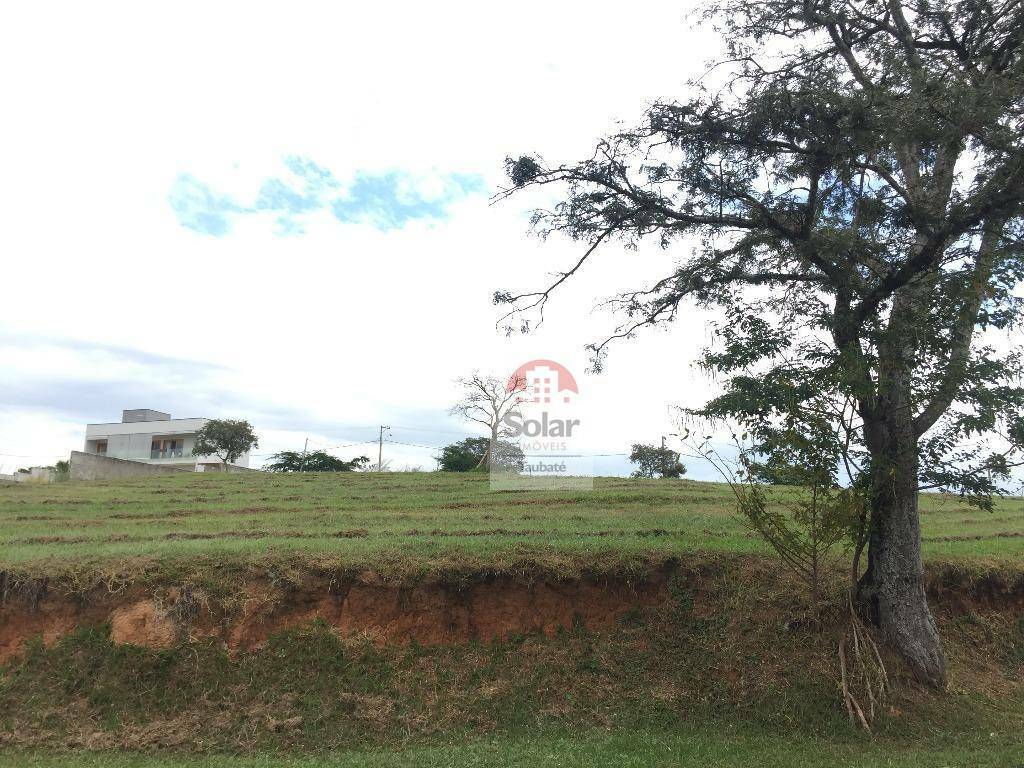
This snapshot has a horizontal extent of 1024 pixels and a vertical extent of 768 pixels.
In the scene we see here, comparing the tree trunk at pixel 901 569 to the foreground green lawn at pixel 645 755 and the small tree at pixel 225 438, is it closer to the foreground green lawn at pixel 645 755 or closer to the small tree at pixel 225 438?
the foreground green lawn at pixel 645 755

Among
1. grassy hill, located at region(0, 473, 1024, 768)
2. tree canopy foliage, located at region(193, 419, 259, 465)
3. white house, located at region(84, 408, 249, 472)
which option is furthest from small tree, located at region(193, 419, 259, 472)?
grassy hill, located at region(0, 473, 1024, 768)

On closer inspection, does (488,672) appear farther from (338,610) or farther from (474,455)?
(474,455)

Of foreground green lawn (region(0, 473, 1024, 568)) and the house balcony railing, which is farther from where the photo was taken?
the house balcony railing

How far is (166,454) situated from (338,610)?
55449mm

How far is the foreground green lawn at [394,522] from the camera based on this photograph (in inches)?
415

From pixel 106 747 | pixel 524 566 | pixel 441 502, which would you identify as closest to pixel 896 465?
pixel 524 566

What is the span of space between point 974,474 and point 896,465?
31.4 inches

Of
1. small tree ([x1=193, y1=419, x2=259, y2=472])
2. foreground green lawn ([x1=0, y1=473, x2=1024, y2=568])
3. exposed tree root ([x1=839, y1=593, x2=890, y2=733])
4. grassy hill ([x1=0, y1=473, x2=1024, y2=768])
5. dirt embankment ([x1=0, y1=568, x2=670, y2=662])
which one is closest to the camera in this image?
grassy hill ([x1=0, y1=473, x2=1024, y2=768])

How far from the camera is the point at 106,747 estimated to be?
25.9 feet

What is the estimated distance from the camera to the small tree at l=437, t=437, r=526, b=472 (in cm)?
3284

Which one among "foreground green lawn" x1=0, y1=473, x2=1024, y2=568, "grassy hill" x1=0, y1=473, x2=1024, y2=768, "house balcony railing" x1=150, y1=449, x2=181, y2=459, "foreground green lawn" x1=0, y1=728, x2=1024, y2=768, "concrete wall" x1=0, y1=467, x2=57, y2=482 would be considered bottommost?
"foreground green lawn" x1=0, y1=728, x2=1024, y2=768

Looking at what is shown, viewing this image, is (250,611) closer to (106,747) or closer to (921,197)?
(106,747)

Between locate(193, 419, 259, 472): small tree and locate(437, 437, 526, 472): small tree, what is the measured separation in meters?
16.8

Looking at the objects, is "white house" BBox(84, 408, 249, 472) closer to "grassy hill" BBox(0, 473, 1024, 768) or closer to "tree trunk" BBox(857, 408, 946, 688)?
"grassy hill" BBox(0, 473, 1024, 768)
